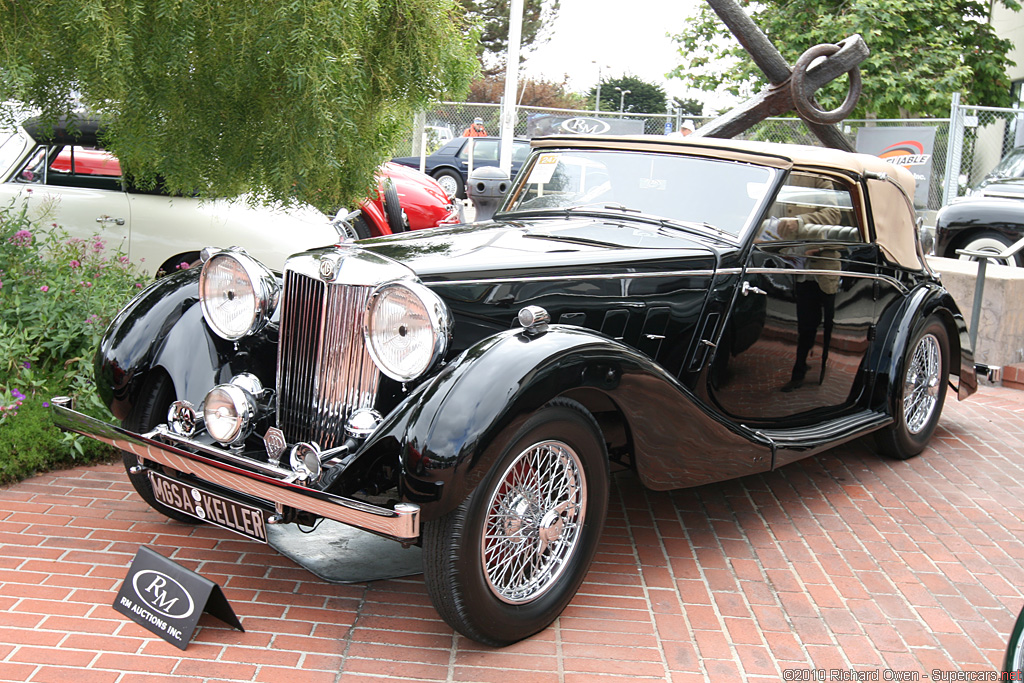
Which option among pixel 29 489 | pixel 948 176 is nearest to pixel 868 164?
pixel 29 489

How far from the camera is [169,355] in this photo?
11.2 ft

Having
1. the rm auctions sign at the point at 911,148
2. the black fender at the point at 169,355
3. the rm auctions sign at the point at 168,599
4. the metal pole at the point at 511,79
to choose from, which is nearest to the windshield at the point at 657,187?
Answer: the black fender at the point at 169,355

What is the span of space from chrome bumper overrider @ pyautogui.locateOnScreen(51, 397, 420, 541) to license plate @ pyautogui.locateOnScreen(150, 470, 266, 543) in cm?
8

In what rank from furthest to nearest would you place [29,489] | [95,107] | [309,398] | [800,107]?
[800,107], [95,107], [29,489], [309,398]

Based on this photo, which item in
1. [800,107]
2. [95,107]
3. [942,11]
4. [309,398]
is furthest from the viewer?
[942,11]

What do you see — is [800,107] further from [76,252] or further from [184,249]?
[76,252]

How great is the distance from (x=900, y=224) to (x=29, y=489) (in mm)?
4572

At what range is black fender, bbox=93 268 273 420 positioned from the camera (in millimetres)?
3365

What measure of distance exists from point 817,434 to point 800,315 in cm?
57

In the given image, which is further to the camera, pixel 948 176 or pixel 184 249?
pixel 948 176

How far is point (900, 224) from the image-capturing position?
478 cm

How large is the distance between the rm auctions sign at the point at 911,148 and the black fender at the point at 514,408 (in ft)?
39.0

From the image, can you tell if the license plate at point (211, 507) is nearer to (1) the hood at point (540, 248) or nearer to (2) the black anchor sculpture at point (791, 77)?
(1) the hood at point (540, 248)

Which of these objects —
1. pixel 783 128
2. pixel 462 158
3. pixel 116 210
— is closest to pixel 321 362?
pixel 116 210
